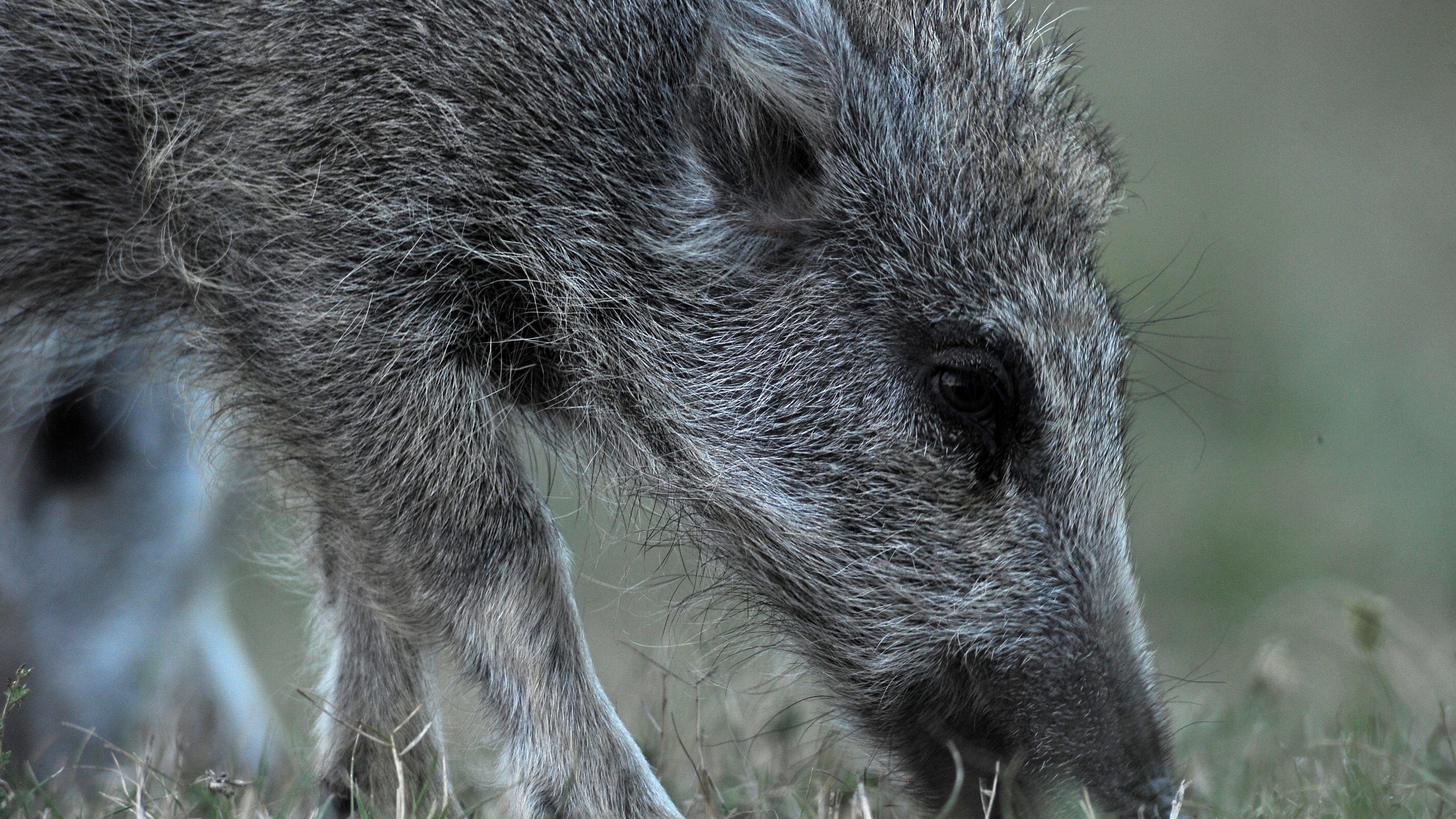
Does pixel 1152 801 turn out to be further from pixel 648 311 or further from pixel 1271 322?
pixel 1271 322

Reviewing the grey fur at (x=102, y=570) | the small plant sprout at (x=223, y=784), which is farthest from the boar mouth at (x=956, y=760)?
the grey fur at (x=102, y=570)

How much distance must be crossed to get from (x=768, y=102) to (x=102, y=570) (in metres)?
2.72

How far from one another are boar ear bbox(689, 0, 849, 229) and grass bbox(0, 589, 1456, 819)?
1270mm

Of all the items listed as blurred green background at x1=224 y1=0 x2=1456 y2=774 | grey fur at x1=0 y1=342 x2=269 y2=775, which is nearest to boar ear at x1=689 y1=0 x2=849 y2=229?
blurred green background at x1=224 y1=0 x2=1456 y2=774

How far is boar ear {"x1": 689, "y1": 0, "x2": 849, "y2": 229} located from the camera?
332 centimetres

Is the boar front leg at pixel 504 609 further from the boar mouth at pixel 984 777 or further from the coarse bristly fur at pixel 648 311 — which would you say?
the boar mouth at pixel 984 777

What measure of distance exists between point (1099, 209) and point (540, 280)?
4.68 feet

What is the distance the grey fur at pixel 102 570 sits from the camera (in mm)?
4355

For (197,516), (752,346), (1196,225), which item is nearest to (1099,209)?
(752,346)

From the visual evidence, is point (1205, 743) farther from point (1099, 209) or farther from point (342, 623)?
point (342, 623)

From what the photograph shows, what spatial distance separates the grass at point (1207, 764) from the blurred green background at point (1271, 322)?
36 centimetres

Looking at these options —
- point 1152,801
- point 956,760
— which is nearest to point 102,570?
point 956,760

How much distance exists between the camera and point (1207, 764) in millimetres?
3971

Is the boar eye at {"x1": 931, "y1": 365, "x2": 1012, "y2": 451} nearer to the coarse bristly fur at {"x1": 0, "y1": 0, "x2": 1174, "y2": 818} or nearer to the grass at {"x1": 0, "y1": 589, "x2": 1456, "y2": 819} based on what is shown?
the coarse bristly fur at {"x1": 0, "y1": 0, "x2": 1174, "y2": 818}
